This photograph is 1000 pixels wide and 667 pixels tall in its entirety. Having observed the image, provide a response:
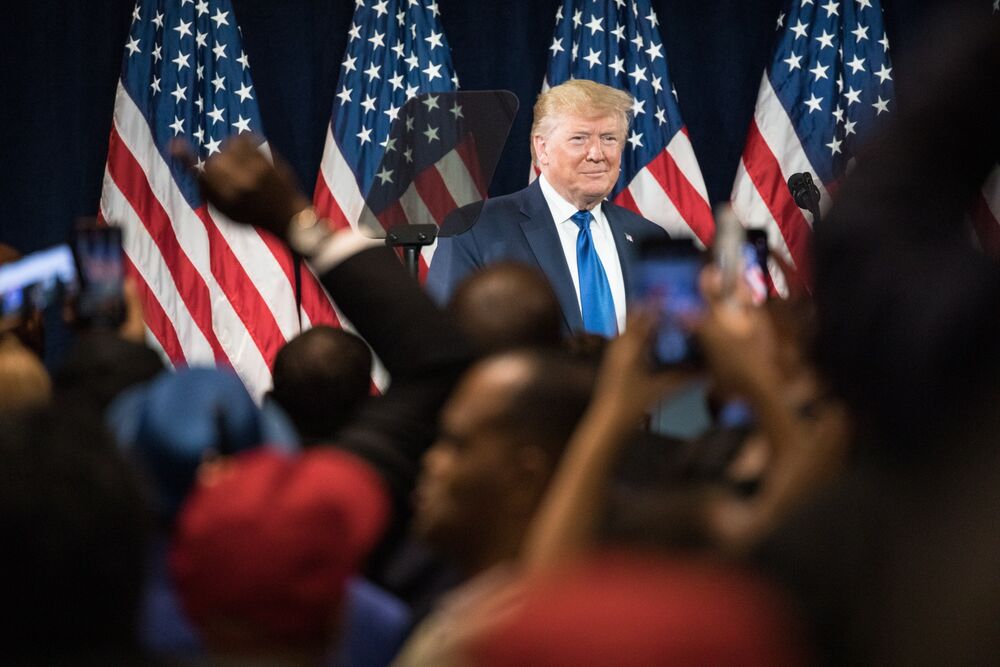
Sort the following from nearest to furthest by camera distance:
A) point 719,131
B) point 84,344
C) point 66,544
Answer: point 66,544 < point 84,344 < point 719,131

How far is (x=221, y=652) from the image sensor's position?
1135 mm

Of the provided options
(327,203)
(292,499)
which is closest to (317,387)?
(292,499)

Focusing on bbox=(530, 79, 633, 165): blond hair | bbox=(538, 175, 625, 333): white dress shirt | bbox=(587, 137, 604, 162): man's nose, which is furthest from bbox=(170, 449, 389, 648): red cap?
bbox=(530, 79, 633, 165): blond hair

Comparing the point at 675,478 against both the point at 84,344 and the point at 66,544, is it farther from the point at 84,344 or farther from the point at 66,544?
the point at 84,344

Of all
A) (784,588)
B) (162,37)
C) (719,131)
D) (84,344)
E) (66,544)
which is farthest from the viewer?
(719,131)

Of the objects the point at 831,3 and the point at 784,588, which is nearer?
the point at 784,588

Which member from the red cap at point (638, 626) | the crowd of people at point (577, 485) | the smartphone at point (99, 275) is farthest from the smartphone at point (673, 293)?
the smartphone at point (99, 275)

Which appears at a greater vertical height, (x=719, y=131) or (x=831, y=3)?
(x=831, y=3)

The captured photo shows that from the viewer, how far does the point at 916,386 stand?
0.93 meters

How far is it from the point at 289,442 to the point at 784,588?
1.08 meters

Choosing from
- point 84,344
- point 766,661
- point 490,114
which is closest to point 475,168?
point 490,114

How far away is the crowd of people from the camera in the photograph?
0.75 m

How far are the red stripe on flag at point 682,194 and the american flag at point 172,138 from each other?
1.83 meters

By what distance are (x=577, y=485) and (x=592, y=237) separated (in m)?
2.87
